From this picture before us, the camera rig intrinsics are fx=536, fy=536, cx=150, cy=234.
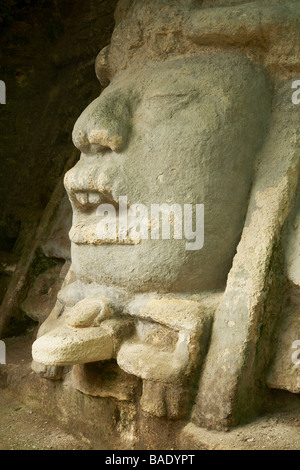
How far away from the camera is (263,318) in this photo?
1636mm

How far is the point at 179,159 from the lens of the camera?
68.7 inches

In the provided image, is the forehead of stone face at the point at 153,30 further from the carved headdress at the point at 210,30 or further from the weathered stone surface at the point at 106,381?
the weathered stone surface at the point at 106,381

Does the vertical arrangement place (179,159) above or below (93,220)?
above

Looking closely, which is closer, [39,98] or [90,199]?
[90,199]

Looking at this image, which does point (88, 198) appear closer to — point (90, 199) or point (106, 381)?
point (90, 199)

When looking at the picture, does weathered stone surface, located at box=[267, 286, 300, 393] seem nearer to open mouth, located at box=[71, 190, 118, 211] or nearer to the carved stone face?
the carved stone face

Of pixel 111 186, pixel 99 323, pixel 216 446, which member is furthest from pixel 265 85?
pixel 216 446

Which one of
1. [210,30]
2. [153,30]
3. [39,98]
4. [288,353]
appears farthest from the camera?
[39,98]

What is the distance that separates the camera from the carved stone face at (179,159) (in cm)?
174

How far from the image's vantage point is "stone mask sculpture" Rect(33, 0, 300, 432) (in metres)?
1.63

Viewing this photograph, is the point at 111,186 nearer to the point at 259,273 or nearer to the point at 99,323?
the point at 99,323

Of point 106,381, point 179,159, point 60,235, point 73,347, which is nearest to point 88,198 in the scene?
point 179,159

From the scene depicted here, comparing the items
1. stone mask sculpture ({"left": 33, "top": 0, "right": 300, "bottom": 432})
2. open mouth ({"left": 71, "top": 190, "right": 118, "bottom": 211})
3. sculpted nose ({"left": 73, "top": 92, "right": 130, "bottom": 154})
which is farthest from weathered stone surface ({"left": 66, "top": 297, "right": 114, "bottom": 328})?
sculpted nose ({"left": 73, "top": 92, "right": 130, "bottom": 154})

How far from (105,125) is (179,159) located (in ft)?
0.98
